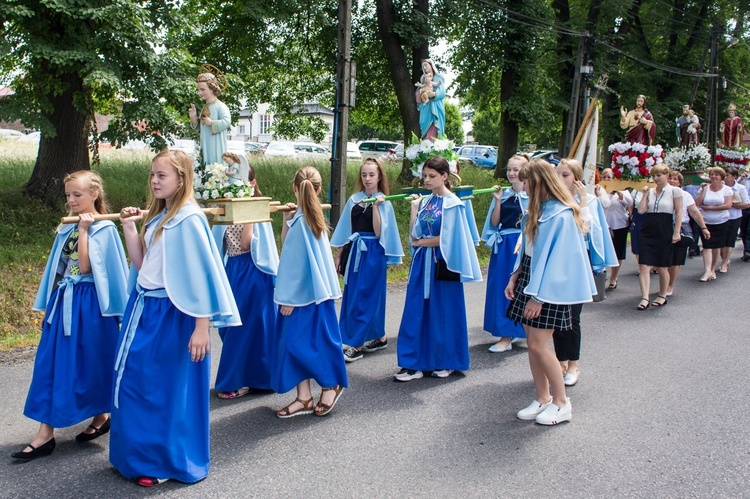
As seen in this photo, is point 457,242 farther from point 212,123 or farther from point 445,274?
point 212,123

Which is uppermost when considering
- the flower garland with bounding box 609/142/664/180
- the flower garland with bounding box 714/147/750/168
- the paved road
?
the flower garland with bounding box 714/147/750/168

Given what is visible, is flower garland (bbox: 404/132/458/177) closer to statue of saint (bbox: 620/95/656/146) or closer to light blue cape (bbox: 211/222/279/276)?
light blue cape (bbox: 211/222/279/276)

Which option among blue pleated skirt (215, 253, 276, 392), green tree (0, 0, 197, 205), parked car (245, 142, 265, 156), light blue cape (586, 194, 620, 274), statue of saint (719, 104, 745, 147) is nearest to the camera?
blue pleated skirt (215, 253, 276, 392)

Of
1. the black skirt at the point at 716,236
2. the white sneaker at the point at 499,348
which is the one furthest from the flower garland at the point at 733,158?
the white sneaker at the point at 499,348

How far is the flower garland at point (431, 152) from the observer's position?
7.19m

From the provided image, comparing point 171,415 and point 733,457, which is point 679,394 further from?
point 171,415

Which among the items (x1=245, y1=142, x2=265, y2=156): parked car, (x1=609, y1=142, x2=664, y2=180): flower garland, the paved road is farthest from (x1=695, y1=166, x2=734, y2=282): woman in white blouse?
(x1=245, y1=142, x2=265, y2=156): parked car

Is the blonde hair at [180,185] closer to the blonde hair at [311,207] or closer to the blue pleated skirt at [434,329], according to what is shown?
the blonde hair at [311,207]

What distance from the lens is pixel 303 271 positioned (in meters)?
5.35

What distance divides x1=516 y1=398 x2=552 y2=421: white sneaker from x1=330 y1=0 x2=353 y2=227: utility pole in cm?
690

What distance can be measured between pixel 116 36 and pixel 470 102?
1619 cm

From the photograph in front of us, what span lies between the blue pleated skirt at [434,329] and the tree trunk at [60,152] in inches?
332

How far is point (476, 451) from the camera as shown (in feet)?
15.6

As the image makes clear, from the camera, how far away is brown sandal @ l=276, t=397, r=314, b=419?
17.5 feet
